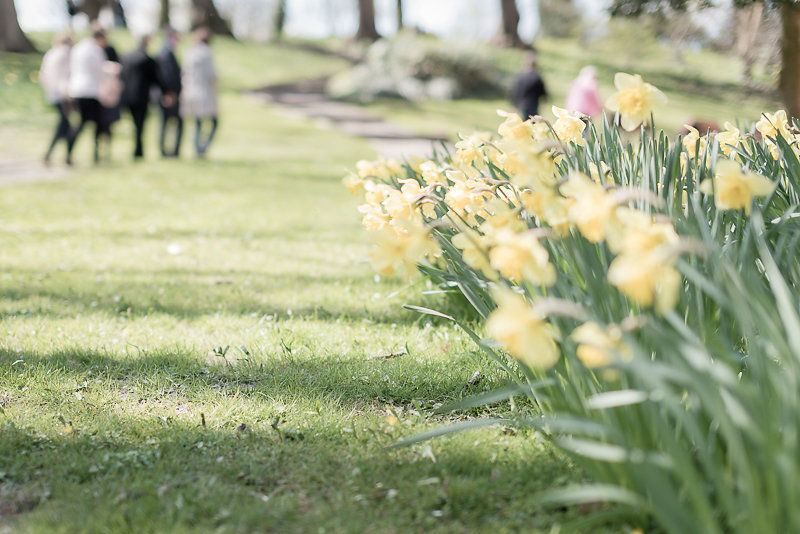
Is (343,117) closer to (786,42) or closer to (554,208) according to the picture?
(786,42)

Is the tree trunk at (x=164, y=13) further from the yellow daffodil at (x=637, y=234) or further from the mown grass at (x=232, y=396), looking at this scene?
the yellow daffodil at (x=637, y=234)

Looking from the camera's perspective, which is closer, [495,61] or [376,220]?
[376,220]

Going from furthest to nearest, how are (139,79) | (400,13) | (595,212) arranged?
(400,13), (139,79), (595,212)

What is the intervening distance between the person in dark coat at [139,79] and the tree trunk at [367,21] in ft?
57.7

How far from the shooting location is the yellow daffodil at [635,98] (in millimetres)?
2793

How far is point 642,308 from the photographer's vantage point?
7.70ft

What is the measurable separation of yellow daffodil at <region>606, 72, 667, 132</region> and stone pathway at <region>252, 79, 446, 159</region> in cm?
992

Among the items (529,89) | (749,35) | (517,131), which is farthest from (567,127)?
(749,35)

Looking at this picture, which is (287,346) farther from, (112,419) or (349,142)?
(349,142)

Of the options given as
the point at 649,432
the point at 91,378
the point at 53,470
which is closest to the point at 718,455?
the point at 649,432

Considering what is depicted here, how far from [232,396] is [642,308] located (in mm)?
1765

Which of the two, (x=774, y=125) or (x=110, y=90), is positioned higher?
(x=774, y=125)

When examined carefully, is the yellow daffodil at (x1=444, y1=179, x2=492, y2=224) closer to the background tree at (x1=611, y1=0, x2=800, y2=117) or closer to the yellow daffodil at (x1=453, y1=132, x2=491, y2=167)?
the yellow daffodil at (x1=453, y1=132, x2=491, y2=167)

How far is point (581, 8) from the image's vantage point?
41.0 meters
